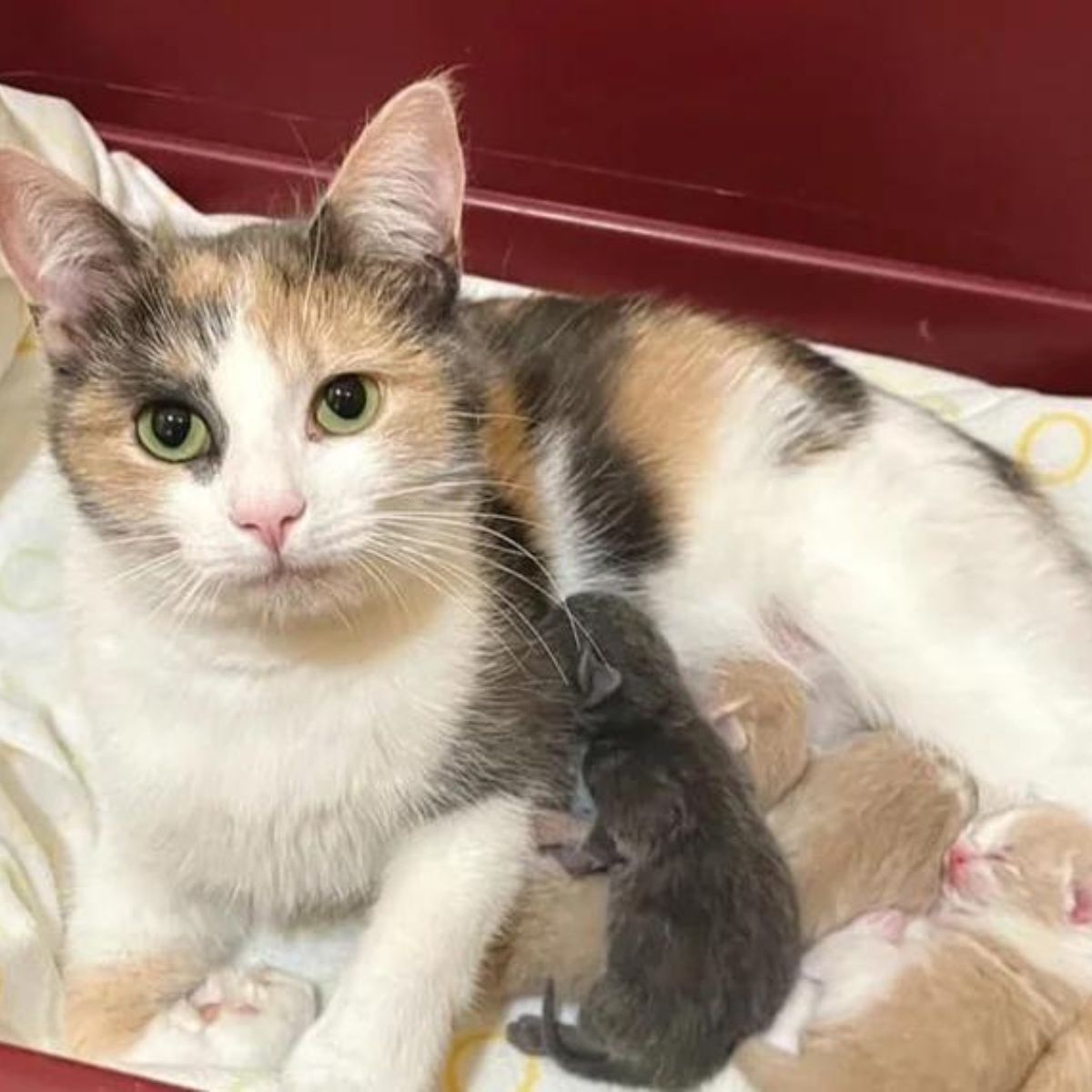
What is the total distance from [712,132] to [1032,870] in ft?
2.93

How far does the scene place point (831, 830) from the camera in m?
1.57

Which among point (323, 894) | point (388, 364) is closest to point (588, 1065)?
point (323, 894)

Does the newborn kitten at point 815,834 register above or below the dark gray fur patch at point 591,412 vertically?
below

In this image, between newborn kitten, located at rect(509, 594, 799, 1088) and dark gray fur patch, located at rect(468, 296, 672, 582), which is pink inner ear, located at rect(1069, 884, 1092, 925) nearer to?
newborn kitten, located at rect(509, 594, 799, 1088)

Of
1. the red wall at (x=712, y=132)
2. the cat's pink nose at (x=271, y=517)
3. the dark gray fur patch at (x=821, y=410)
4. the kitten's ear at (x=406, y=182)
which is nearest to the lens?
the cat's pink nose at (x=271, y=517)

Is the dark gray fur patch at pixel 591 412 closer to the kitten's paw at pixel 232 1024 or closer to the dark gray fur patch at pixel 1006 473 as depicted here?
the dark gray fur patch at pixel 1006 473

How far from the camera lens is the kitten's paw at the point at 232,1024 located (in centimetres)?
150

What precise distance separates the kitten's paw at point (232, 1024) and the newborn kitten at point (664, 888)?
178 mm

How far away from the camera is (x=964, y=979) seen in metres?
1.44

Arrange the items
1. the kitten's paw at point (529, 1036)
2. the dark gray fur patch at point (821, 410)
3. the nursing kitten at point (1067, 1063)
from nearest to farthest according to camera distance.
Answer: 1. the nursing kitten at point (1067, 1063)
2. the kitten's paw at point (529, 1036)
3. the dark gray fur patch at point (821, 410)

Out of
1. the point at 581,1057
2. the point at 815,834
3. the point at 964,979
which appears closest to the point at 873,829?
the point at 815,834

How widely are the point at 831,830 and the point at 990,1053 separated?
0.23 m

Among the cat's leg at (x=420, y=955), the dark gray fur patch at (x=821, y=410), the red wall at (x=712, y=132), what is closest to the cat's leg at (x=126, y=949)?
the cat's leg at (x=420, y=955)

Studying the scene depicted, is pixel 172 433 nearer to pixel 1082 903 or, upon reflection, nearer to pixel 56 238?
pixel 56 238
